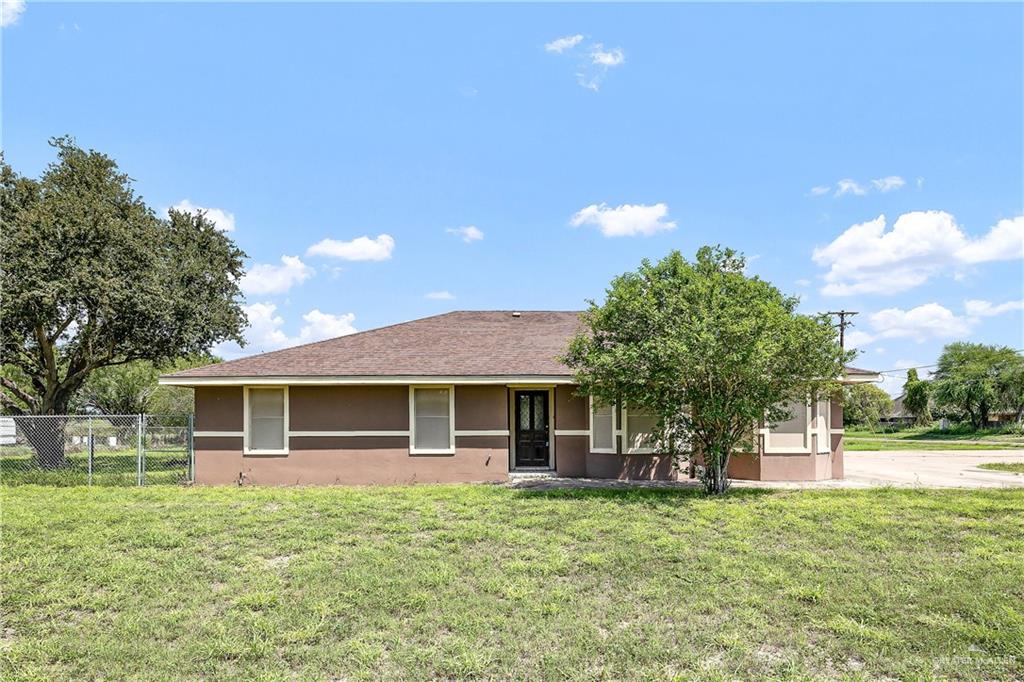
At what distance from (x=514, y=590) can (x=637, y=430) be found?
7.81 metres

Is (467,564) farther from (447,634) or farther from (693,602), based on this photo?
(693,602)

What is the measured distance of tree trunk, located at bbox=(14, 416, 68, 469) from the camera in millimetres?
14414

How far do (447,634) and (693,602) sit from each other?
232cm

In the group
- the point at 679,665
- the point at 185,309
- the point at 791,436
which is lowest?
the point at 679,665

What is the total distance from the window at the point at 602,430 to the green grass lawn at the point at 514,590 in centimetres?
397

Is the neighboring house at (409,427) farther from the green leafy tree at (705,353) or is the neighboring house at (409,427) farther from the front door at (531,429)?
the green leafy tree at (705,353)

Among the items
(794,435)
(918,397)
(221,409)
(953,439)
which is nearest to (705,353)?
(794,435)

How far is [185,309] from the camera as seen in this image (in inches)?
765

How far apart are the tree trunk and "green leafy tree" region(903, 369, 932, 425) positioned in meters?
58.9

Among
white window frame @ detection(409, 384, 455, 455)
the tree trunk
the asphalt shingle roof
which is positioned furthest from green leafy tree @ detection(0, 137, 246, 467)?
white window frame @ detection(409, 384, 455, 455)

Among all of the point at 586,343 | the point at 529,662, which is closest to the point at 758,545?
the point at 529,662

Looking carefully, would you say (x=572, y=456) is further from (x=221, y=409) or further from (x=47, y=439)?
(x=47, y=439)

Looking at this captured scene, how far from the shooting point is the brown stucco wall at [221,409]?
1320 centimetres

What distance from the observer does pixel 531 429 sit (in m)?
14.6
